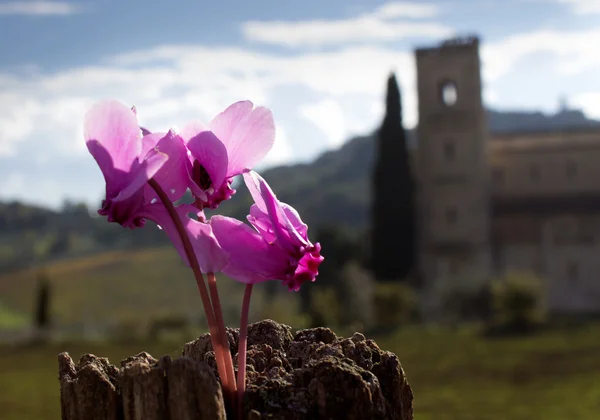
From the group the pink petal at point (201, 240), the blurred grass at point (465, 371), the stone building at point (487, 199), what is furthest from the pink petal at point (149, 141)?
the stone building at point (487, 199)

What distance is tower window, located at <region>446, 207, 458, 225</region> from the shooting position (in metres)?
31.5

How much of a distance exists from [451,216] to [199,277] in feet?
101

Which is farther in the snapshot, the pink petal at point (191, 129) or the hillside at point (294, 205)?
the hillside at point (294, 205)

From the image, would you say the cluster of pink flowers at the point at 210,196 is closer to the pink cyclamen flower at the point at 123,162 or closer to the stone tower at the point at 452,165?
the pink cyclamen flower at the point at 123,162

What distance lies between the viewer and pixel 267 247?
1.49 meters

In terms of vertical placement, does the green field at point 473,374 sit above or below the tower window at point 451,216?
below

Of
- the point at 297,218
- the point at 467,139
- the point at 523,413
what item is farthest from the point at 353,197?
the point at 297,218

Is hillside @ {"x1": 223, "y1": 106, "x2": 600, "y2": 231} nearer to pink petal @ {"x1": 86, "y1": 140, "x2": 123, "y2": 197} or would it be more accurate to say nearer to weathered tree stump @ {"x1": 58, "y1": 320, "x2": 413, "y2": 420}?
weathered tree stump @ {"x1": 58, "y1": 320, "x2": 413, "y2": 420}

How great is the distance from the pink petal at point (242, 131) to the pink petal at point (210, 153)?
0.04 meters

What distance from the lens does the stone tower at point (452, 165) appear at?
102ft

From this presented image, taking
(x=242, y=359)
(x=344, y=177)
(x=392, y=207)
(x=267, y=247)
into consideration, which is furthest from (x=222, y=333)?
(x=344, y=177)

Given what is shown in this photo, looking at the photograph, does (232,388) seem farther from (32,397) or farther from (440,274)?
(440,274)

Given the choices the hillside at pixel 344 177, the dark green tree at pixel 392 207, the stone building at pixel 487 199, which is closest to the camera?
the dark green tree at pixel 392 207

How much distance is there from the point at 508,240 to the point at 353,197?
5391cm
